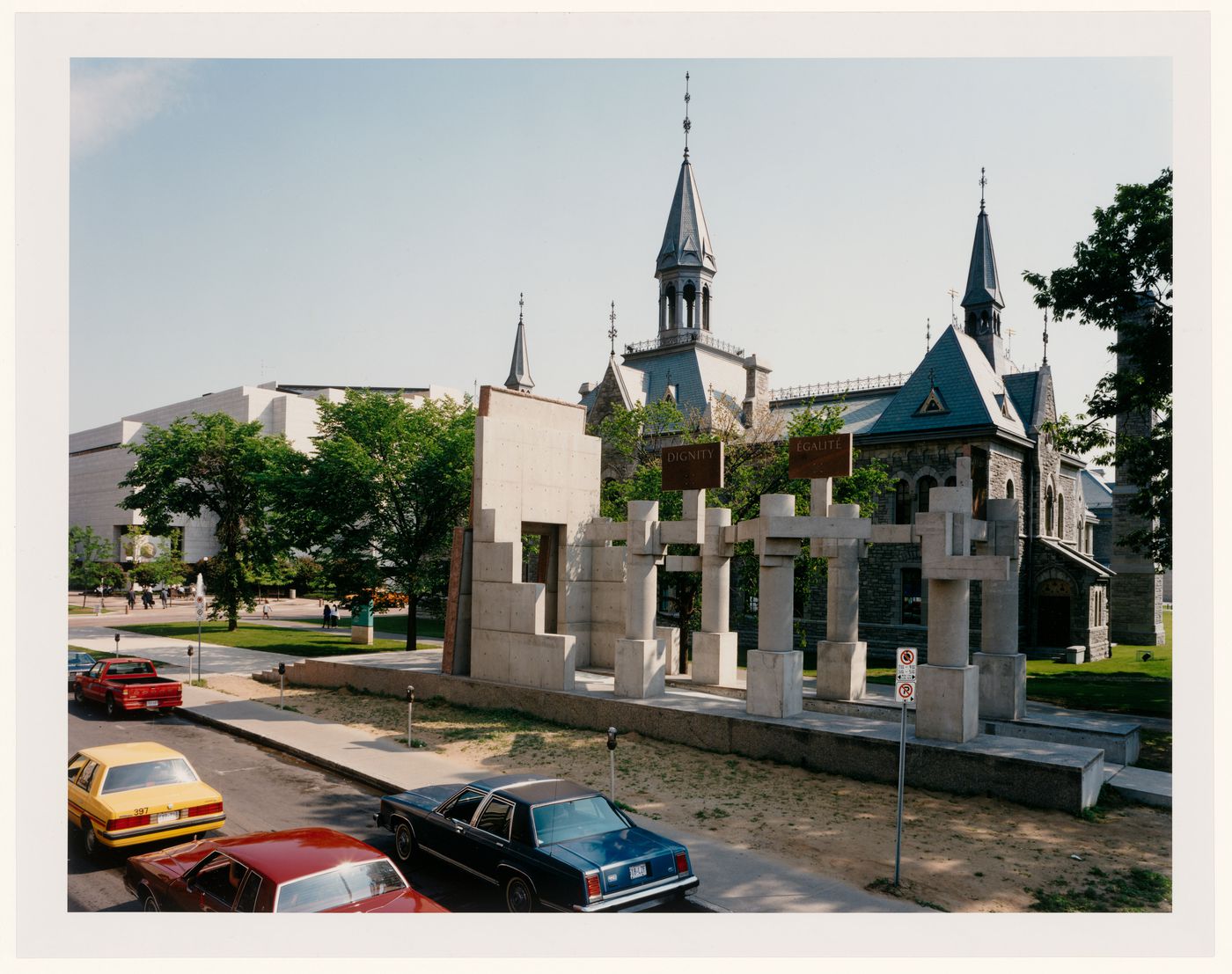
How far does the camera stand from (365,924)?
7.90 metres

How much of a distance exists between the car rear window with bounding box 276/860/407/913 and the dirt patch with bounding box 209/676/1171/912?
5516 millimetres

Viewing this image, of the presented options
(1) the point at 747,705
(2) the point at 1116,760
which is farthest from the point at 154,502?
(2) the point at 1116,760

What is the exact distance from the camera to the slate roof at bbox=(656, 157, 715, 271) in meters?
57.2

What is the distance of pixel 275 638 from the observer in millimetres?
41969

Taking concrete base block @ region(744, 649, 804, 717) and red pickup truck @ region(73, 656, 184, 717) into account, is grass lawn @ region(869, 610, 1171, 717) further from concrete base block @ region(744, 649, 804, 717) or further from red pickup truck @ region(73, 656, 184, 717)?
red pickup truck @ region(73, 656, 184, 717)

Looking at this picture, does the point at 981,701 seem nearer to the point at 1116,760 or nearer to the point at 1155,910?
the point at 1116,760

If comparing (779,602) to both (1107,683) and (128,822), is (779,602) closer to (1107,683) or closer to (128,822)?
(128,822)

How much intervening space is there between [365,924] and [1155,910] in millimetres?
8993

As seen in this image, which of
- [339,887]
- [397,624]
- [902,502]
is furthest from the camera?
[397,624]

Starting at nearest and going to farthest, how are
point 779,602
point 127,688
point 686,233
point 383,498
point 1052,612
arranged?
point 779,602, point 127,688, point 383,498, point 1052,612, point 686,233

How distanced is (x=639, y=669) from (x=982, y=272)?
3920cm

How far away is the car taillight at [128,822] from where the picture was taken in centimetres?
1079

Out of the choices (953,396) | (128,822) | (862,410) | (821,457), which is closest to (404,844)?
(128,822)

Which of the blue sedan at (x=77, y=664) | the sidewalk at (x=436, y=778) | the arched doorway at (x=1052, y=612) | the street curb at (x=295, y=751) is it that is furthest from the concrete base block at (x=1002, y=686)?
the arched doorway at (x=1052, y=612)
